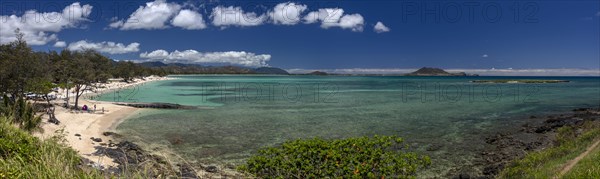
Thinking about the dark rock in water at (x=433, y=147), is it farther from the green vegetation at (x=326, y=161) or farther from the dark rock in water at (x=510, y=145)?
the green vegetation at (x=326, y=161)

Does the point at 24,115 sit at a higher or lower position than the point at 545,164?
higher

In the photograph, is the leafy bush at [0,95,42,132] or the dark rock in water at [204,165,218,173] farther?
the leafy bush at [0,95,42,132]

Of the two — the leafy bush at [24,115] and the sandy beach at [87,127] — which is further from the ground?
the leafy bush at [24,115]

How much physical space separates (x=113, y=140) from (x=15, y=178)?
66.3 feet

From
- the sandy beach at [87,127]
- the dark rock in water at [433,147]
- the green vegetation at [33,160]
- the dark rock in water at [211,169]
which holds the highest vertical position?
the green vegetation at [33,160]

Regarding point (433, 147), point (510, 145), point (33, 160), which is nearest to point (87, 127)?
point (33, 160)

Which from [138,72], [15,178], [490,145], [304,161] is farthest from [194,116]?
[138,72]

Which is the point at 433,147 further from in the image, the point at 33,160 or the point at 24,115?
the point at 24,115

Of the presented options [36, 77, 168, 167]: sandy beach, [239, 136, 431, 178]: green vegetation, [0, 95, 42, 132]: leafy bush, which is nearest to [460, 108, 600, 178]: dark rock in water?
[239, 136, 431, 178]: green vegetation

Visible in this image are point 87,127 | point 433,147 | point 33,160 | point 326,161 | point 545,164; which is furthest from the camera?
point 87,127

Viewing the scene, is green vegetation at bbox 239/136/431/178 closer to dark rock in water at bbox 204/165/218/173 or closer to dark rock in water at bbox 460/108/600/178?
dark rock in water at bbox 204/165/218/173

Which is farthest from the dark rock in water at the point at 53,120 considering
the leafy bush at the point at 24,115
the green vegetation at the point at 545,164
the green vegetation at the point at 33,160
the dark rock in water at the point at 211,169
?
Result: the green vegetation at the point at 545,164

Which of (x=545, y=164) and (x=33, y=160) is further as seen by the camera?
(x=545, y=164)

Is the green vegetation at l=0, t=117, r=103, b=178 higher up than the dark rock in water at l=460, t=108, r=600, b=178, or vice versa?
the green vegetation at l=0, t=117, r=103, b=178
